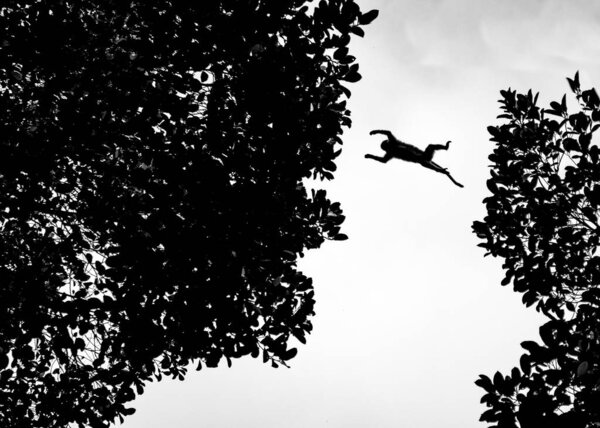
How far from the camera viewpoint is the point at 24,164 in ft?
23.7

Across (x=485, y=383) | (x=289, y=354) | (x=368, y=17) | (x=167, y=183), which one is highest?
(x=368, y=17)

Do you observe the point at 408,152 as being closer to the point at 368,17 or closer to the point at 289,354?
the point at 368,17

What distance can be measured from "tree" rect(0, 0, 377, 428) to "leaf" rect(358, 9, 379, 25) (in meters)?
0.02

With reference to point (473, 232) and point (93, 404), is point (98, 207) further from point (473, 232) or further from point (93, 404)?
point (473, 232)

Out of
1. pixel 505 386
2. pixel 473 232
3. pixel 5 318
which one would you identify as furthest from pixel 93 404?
pixel 473 232

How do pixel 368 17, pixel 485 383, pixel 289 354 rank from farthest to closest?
pixel 368 17 → pixel 289 354 → pixel 485 383

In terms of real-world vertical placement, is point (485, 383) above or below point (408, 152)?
below

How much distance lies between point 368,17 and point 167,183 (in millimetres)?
3955

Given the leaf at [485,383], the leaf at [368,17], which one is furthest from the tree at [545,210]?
the leaf at [368,17]

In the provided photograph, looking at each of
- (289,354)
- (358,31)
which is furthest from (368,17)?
(289,354)

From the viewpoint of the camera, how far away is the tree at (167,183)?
675cm

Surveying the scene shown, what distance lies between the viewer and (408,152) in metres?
5.34

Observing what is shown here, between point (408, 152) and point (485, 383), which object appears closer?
point (408, 152)

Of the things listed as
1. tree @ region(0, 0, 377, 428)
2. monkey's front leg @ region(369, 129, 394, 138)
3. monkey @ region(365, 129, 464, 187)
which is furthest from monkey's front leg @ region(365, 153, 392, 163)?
tree @ region(0, 0, 377, 428)
